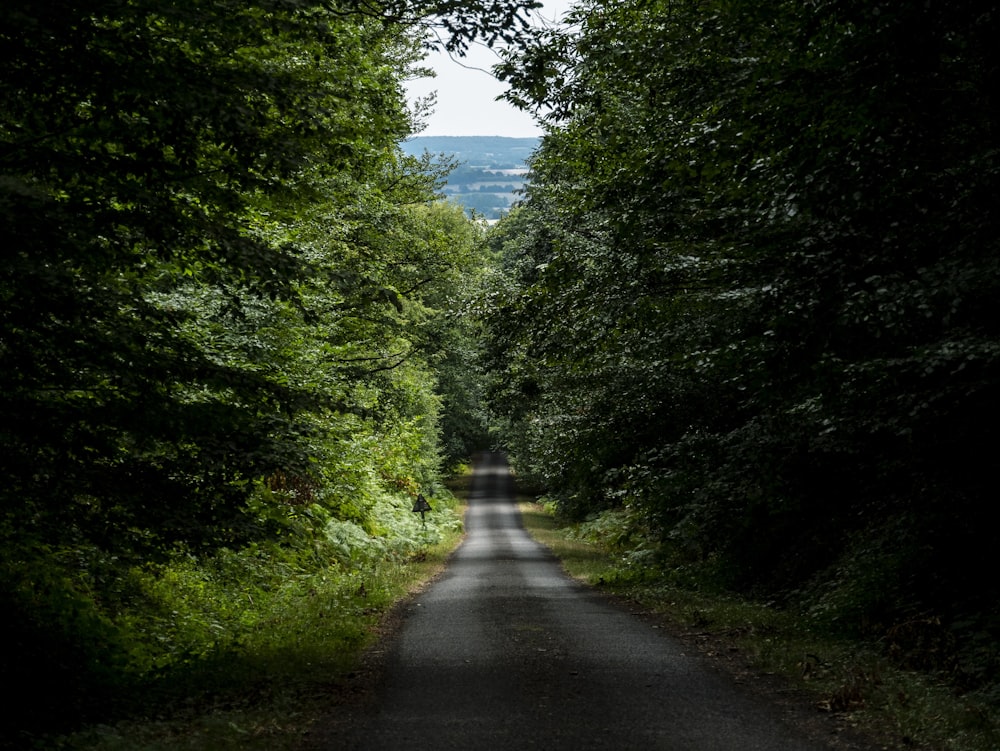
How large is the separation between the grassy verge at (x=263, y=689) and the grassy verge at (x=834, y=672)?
4577 mm

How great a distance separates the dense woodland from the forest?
0.05m

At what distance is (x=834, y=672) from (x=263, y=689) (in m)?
5.81

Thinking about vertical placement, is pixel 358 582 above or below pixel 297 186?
below

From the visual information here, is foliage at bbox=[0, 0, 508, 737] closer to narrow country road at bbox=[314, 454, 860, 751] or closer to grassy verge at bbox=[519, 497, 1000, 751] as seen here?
narrow country road at bbox=[314, 454, 860, 751]

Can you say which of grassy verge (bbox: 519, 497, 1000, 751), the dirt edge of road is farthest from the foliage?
grassy verge (bbox: 519, 497, 1000, 751)

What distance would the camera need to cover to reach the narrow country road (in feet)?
23.1

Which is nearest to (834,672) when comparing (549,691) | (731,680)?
(731,680)

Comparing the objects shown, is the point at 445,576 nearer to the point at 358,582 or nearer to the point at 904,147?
the point at 358,582

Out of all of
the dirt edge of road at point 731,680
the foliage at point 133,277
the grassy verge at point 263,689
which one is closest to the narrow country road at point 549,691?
the dirt edge of road at point 731,680

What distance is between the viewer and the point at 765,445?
13133mm

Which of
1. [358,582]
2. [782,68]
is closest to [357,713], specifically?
[782,68]

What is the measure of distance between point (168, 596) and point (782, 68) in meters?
10.0

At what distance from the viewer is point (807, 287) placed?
29.0ft

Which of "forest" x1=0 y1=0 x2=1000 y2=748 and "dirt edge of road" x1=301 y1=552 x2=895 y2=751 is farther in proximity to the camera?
"forest" x1=0 y1=0 x2=1000 y2=748
